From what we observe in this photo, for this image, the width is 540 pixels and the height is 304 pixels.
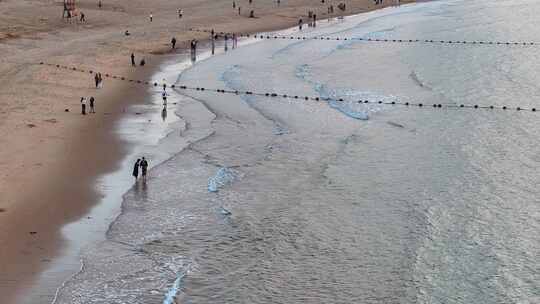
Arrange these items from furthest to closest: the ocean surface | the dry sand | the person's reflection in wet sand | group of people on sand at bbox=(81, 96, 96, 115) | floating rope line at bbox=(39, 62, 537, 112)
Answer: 1. floating rope line at bbox=(39, 62, 537, 112)
2. the person's reflection in wet sand
3. group of people on sand at bbox=(81, 96, 96, 115)
4. the dry sand
5. the ocean surface

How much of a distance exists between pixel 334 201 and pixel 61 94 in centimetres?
1980

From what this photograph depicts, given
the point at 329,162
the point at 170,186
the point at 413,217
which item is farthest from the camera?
the point at 329,162

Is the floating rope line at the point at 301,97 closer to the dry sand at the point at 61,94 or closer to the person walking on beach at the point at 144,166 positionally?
the dry sand at the point at 61,94

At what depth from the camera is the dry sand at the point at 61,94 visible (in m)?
25.0

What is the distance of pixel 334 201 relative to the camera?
93.6 ft

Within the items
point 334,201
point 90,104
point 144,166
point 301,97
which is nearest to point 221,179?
point 144,166

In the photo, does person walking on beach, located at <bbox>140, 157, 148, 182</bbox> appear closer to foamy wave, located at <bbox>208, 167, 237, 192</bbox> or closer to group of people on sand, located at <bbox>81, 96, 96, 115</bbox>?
foamy wave, located at <bbox>208, 167, 237, 192</bbox>

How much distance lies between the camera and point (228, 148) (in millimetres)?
34844

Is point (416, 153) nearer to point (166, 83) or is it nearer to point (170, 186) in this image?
point (170, 186)

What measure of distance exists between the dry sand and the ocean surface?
76.1 inches

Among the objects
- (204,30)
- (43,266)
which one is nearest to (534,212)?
(43,266)

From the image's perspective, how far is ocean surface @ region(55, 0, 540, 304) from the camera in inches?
868

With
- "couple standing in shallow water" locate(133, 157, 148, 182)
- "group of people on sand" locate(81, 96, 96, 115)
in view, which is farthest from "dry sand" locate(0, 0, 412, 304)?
"couple standing in shallow water" locate(133, 157, 148, 182)

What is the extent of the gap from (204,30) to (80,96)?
29729mm
